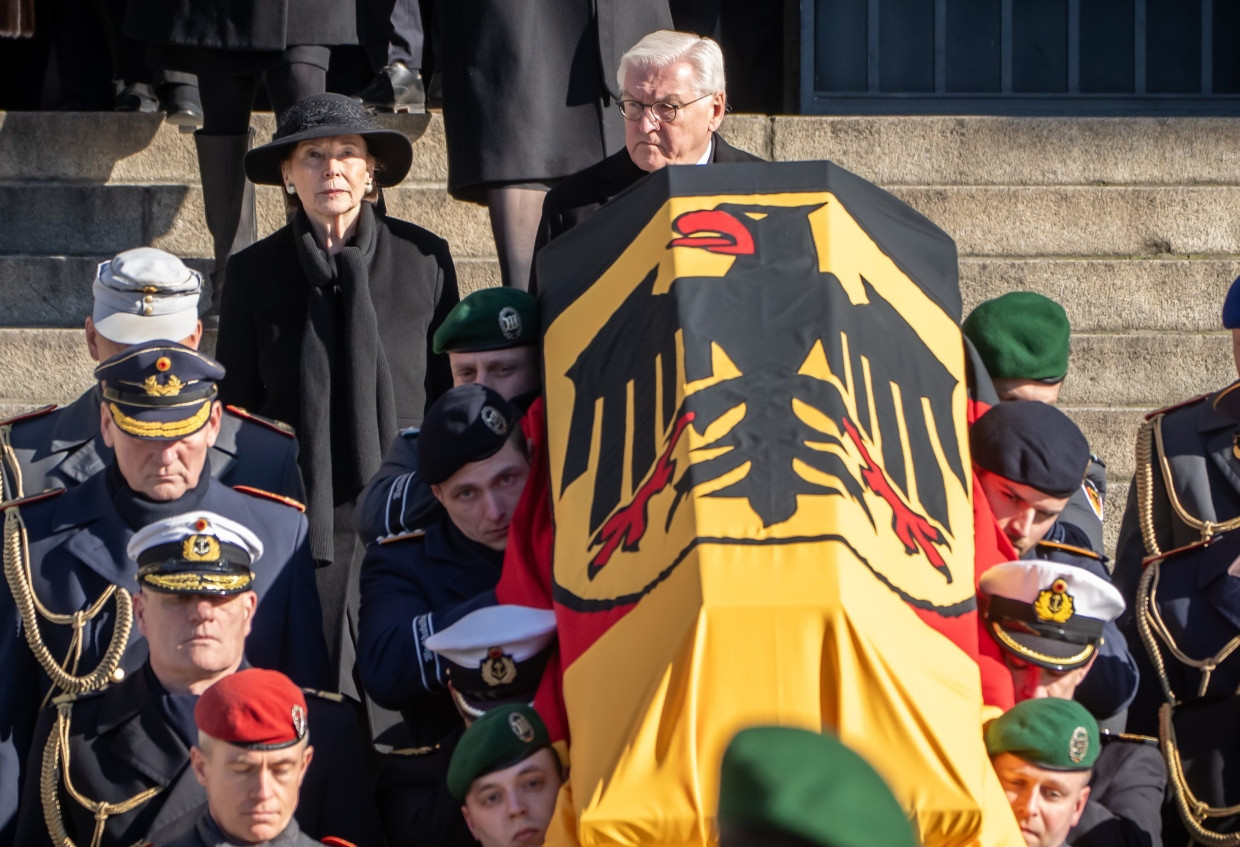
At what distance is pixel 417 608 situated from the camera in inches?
152

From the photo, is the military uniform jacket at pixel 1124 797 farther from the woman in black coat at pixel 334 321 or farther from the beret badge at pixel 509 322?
the woman in black coat at pixel 334 321

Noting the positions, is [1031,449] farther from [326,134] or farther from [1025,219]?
[1025,219]

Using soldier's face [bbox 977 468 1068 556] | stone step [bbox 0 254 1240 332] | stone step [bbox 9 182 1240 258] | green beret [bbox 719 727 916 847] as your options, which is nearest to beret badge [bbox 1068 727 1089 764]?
soldier's face [bbox 977 468 1068 556]

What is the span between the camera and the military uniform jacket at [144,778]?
362 cm

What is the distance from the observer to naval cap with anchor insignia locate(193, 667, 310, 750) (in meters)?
3.35

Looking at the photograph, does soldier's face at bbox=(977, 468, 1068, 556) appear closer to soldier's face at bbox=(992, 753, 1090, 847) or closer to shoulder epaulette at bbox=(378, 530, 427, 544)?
Answer: soldier's face at bbox=(992, 753, 1090, 847)

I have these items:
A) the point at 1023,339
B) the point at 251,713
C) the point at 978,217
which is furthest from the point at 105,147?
the point at 251,713

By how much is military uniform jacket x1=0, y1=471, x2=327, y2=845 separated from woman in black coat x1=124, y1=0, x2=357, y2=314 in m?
1.99

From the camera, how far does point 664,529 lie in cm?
324

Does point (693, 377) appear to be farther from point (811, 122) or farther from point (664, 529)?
point (811, 122)

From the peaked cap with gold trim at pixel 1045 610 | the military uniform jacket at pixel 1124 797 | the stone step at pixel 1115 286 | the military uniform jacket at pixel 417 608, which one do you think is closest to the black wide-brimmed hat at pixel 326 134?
the military uniform jacket at pixel 417 608

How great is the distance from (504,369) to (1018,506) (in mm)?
1059

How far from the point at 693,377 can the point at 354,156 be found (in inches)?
71.1

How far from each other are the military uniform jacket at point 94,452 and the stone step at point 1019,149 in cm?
293
